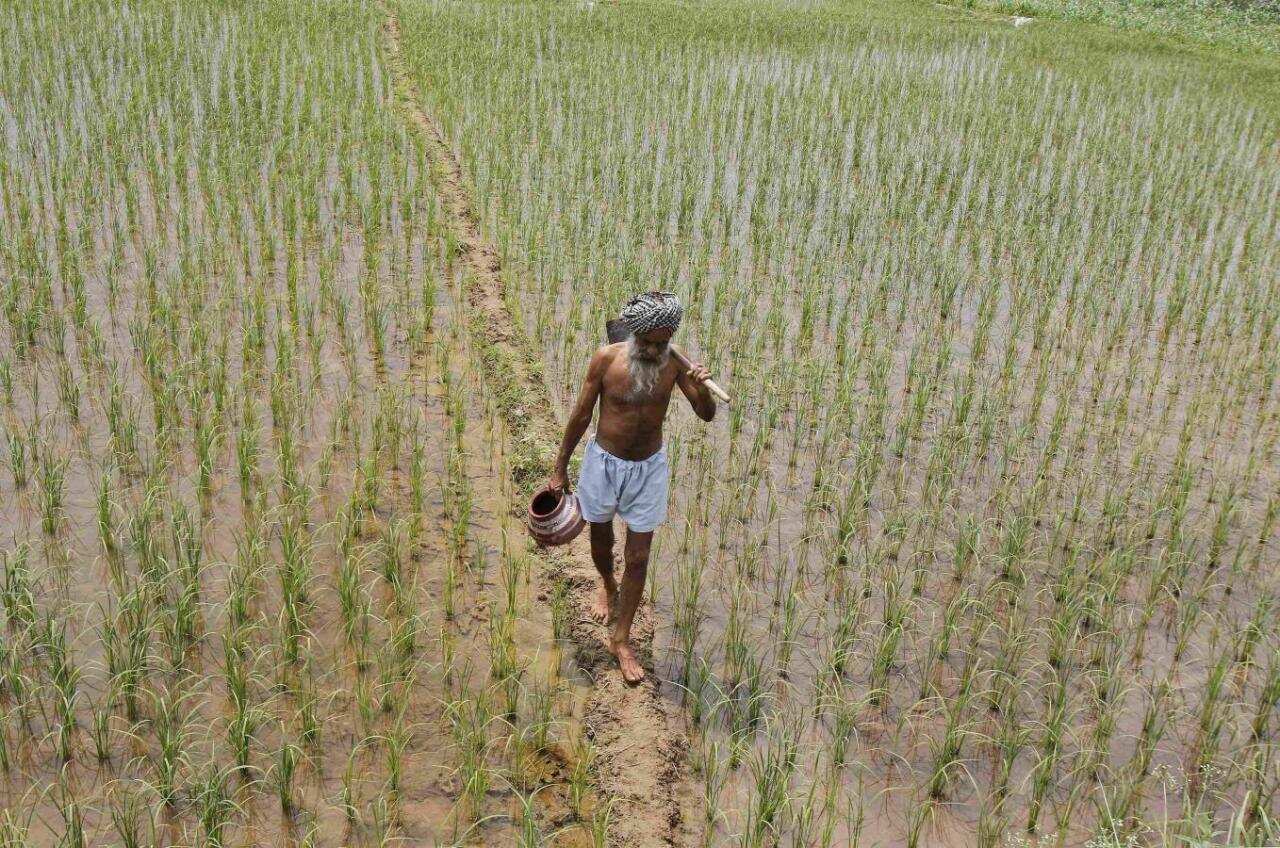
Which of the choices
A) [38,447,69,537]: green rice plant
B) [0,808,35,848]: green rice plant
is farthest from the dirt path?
[38,447,69,537]: green rice plant

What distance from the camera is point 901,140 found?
9.11 metres

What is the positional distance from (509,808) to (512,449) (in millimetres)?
1980

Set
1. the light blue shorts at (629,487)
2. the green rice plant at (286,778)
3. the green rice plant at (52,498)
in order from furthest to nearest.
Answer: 1. the green rice plant at (52,498)
2. the light blue shorts at (629,487)
3. the green rice plant at (286,778)

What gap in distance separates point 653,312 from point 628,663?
1.09 meters

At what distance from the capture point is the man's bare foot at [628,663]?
303cm

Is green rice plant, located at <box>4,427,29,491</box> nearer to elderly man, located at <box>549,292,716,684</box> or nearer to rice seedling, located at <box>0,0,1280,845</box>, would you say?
rice seedling, located at <box>0,0,1280,845</box>

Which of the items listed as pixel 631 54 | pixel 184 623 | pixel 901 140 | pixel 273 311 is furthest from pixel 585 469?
pixel 631 54

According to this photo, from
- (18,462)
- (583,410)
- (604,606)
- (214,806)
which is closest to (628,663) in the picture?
(604,606)

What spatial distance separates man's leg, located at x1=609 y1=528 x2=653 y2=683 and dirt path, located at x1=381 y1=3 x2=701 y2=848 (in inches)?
2.1

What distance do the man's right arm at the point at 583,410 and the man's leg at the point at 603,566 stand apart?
20 cm

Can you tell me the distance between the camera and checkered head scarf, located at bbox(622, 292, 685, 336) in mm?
2871

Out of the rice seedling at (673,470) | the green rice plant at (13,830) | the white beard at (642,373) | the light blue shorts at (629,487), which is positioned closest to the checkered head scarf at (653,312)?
the white beard at (642,373)

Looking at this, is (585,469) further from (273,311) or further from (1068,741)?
(273,311)

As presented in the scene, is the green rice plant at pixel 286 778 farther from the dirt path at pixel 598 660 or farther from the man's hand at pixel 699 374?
the man's hand at pixel 699 374
